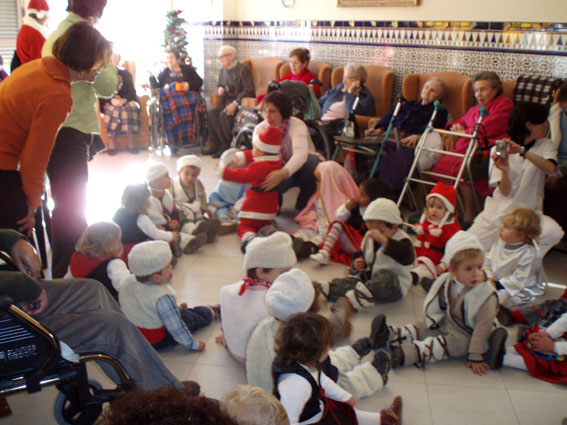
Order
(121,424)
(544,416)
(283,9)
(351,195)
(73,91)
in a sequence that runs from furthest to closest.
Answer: (283,9) < (351,195) < (73,91) < (544,416) < (121,424)

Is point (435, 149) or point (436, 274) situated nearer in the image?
point (436, 274)

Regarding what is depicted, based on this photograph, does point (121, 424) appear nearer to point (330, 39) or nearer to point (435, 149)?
point (435, 149)

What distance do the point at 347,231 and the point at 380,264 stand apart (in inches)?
21.3

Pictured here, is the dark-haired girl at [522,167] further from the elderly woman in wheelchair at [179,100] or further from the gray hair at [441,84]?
the elderly woman in wheelchair at [179,100]

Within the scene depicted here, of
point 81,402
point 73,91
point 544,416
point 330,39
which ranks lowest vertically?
point 544,416

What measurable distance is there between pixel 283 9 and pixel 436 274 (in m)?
4.80

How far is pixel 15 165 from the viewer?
254cm

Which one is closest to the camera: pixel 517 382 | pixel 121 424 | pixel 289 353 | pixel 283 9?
pixel 121 424

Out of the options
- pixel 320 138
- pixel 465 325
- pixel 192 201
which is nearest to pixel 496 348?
pixel 465 325

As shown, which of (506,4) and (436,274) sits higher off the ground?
(506,4)

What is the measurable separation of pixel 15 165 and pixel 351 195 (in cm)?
239

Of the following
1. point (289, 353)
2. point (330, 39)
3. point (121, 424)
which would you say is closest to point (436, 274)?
point (289, 353)

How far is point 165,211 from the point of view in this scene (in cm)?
383

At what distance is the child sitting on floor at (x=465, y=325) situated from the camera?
8.25 ft
